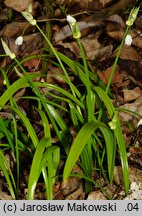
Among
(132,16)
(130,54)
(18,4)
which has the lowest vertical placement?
(130,54)

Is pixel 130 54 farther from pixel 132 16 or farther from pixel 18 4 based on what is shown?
pixel 132 16

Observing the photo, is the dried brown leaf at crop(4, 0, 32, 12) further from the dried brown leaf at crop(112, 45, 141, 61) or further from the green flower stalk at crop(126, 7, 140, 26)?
the green flower stalk at crop(126, 7, 140, 26)

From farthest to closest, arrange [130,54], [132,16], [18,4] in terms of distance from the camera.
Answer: [18,4] < [130,54] < [132,16]

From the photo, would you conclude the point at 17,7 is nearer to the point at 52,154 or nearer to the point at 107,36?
the point at 107,36

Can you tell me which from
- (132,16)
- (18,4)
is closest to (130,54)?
(18,4)

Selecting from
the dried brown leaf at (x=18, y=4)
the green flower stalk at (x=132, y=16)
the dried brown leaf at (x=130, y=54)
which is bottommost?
the dried brown leaf at (x=130, y=54)

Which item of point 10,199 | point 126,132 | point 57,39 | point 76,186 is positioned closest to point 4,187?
point 10,199

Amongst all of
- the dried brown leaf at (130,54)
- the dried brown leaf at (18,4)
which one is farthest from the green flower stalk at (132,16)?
the dried brown leaf at (18,4)

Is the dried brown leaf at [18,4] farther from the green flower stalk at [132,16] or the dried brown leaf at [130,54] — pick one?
the green flower stalk at [132,16]

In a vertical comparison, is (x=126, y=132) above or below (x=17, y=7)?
below

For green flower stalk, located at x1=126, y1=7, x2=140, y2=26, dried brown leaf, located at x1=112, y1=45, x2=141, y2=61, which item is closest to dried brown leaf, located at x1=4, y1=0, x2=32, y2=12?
dried brown leaf, located at x1=112, y1=45, x2=141, y2=61

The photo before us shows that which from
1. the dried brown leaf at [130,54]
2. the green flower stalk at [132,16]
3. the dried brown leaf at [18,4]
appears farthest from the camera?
the dried brown leaf at [18,4]
